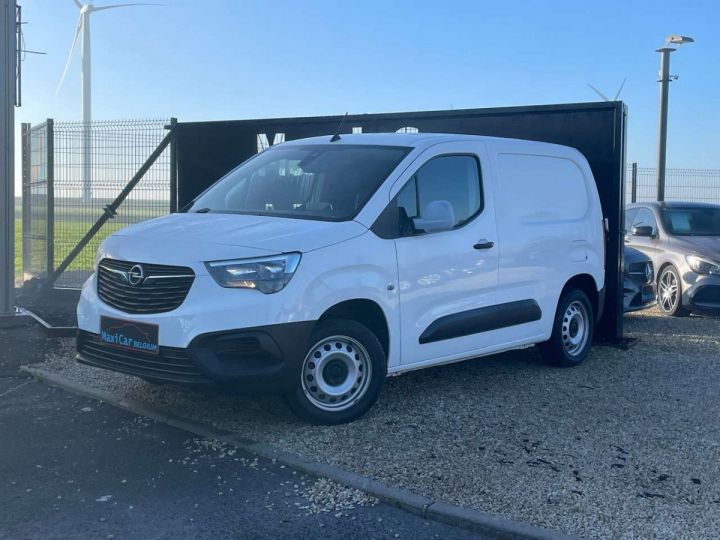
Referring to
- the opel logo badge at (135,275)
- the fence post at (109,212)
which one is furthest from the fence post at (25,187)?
the opel logo badge at (135,275)

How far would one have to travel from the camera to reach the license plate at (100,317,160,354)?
5.43m

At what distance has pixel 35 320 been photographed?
9539 mm

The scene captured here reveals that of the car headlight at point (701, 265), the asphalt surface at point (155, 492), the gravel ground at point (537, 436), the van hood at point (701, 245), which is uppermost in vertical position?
the van hood at point (701, 245)

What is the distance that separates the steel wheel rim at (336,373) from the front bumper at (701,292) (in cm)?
709

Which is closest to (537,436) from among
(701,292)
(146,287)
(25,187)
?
(146,287)

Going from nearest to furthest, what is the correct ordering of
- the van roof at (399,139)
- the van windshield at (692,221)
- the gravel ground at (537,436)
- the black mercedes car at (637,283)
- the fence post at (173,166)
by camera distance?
the gravel ground at (537,436)
the van roof at (399,139)
the black mercedes car at (637,283)
the fence post at (173,166)
the van windshield at (692,221)

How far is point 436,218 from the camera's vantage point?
6.24m

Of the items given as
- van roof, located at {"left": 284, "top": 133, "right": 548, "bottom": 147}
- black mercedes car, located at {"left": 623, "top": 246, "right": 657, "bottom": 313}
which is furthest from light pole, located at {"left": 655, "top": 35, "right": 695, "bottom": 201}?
van roof, located at {"left": 284, "top": 133, "right": 548, "bottom": 147}

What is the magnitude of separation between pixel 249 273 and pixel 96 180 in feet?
21.9

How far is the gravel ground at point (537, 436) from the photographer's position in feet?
14.8

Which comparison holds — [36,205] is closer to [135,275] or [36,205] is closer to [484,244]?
[135,275]

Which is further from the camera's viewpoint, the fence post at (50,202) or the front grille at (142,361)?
the fence post at (50,202)

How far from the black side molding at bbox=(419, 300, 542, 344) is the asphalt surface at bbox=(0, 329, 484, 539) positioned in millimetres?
1803

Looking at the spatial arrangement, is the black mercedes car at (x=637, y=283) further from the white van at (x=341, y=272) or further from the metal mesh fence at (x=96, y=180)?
the metal mesh fence at (x=96, y=180)
